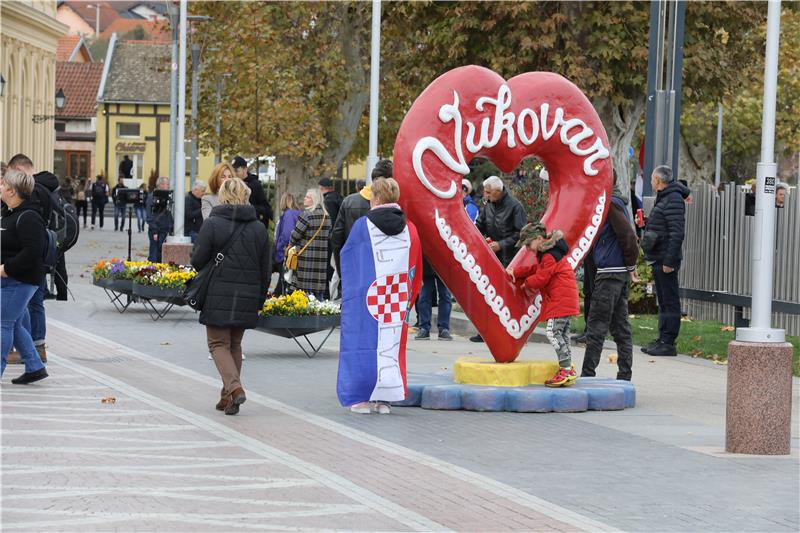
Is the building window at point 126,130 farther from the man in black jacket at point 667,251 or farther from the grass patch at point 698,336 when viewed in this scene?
the man in black jacket at point 667,251

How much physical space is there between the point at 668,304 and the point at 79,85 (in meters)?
83.3

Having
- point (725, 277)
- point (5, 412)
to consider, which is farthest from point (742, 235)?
point (5, 412)

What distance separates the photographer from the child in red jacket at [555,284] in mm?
12117

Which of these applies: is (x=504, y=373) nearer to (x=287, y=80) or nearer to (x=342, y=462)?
(x=342, y=462)

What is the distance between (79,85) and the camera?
3745 inches

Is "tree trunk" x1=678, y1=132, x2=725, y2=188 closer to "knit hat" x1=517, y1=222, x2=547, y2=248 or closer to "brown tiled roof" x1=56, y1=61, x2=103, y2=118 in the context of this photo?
"knit hat" x1=517, y1=222, x2=547, y2=248

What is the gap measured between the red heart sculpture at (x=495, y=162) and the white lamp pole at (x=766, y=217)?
2.67m

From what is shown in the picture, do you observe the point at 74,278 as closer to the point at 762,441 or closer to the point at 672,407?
the point at 672,407

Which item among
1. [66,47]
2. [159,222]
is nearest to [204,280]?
[159,222]

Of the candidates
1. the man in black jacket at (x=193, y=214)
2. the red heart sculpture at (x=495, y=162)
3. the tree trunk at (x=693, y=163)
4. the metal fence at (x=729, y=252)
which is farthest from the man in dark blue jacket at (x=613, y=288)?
the tree trunk at (x=693, y=163)

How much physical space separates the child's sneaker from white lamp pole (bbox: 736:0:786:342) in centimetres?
236

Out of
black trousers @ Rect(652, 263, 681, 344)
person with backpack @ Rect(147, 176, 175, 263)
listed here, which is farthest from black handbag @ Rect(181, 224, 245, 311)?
person with backpack @ Rect(147, 176, 175, 263)

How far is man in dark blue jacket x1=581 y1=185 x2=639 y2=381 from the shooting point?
42.9 feet

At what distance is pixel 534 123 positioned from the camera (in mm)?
12641
